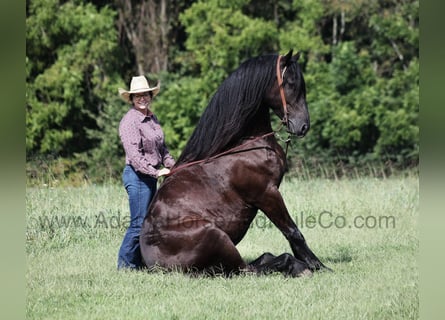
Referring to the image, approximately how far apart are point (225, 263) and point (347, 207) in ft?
15.6

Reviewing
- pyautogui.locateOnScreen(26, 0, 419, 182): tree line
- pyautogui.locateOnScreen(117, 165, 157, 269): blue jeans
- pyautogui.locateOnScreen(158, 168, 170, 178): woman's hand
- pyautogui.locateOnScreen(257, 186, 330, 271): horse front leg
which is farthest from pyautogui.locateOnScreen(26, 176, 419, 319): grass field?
pyautogui.locateOnScreen(26, 0, 419, 182): tree line

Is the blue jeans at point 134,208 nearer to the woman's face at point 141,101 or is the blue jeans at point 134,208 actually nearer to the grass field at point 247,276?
the grass field at point 247,276

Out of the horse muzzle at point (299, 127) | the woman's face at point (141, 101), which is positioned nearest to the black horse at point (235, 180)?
the horse muzzle at point (299, 127)

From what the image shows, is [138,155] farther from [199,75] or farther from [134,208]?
[199,75]

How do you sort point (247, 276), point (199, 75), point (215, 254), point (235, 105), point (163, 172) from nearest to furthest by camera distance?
1. point (215, 254)
2. point (247, 276)
3. point (235, 105)
4. point (163, 172)
5. point (199, 75)

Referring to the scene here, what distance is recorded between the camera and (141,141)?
6367 millimetres

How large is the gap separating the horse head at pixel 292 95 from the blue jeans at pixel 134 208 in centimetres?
150

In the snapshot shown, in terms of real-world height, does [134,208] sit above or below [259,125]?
below

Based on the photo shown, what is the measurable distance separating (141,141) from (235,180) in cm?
100

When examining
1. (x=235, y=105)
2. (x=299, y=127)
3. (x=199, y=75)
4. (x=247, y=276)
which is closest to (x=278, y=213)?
(x=247, y=276)

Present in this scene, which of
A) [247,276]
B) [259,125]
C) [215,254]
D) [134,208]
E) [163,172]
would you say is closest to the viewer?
[215,254]

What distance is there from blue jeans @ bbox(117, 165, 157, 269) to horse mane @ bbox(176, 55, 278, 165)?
27.0 inches

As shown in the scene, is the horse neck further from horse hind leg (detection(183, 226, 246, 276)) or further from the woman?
horse hind leg (detection(183, 226, 246, 276))
